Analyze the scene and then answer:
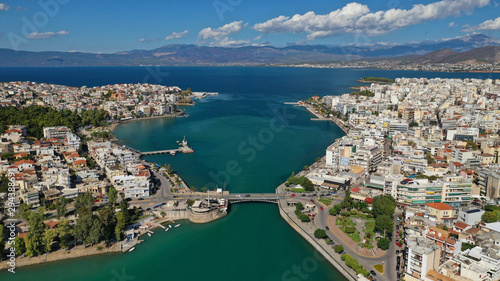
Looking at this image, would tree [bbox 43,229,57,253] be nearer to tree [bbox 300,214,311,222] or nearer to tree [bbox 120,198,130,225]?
tree [bbox 120,198,130,225]

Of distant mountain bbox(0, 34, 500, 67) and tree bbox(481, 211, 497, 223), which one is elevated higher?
distant mountain bbox(0, 34, 500, 67)

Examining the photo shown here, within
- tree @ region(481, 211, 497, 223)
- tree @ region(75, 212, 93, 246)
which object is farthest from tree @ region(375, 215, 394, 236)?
tree @ region(75, 212, 93, 246)

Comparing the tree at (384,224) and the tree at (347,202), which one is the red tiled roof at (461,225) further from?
the tree at (347,202)

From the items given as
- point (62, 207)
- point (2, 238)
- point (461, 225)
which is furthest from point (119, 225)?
point (461, 225)

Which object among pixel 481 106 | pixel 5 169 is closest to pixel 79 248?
pixel 5 169

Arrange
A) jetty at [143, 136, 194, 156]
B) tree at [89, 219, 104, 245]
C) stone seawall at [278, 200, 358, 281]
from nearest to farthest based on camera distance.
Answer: stone seawall at [278, 200, 358, 281] < tree at [89, 219, 104, 245] < jetty at [143, 136, 194, 156]

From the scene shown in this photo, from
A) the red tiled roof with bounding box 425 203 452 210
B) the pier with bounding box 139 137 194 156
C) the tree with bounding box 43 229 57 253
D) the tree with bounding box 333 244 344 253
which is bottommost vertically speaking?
the tree with bounding box 333 244 344 253

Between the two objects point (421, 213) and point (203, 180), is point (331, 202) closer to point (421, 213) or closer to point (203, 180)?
point (421, 213)
